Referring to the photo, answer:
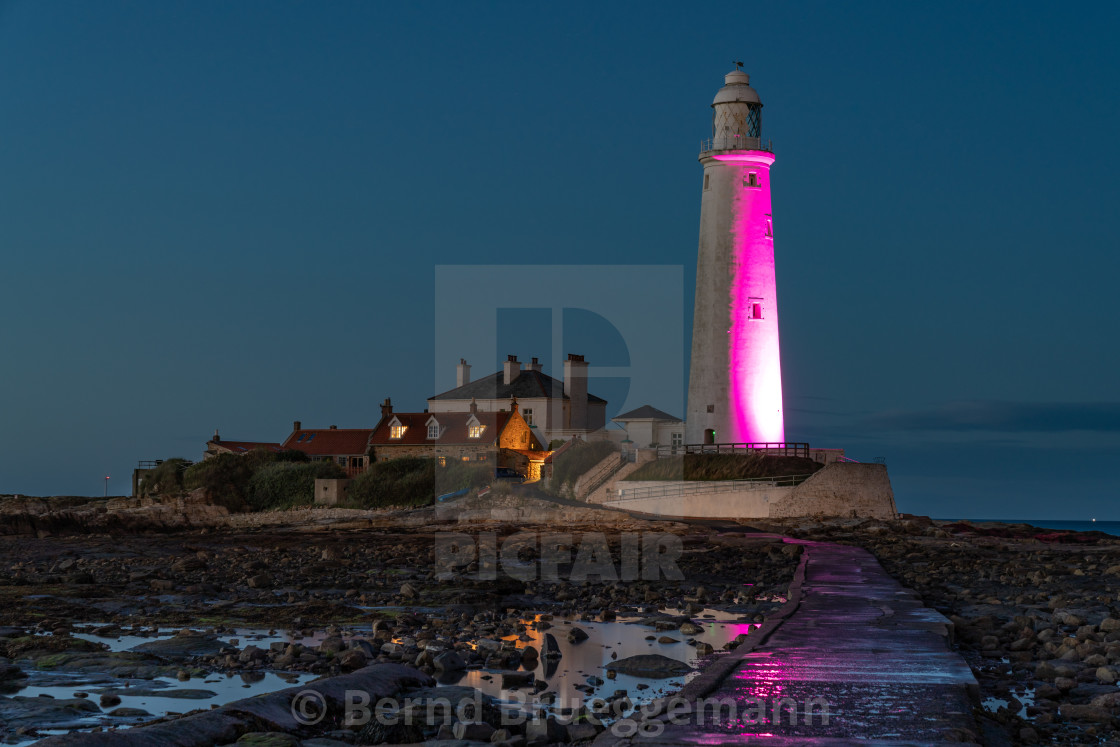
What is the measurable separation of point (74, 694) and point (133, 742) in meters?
2.96

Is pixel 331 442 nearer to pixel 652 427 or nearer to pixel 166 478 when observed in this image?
pixel 166 478

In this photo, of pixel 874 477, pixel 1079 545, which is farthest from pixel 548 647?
pixel 874 477

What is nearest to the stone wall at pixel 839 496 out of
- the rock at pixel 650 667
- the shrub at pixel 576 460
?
the shrub at pixel 576 460

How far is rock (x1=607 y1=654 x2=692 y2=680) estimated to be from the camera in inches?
385

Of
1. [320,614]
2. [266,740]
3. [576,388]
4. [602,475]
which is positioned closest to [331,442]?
[576,388]

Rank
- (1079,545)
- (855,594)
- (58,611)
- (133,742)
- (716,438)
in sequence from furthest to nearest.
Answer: (716,438) < (1079,545) < (58,611) < (855,594) < (133,742)

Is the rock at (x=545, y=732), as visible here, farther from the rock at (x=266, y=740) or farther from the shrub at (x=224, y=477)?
the shrub at (x=224, y=477)

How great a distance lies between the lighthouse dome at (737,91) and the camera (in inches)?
1640

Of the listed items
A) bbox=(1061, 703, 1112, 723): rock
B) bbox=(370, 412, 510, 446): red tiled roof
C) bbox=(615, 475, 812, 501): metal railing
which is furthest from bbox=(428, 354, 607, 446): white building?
bbox=(1061, 703, 1112, 723): rock

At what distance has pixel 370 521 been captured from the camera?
41688mm

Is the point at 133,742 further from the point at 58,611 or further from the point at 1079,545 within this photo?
the point at 1079,545

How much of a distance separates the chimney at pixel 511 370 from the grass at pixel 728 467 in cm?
2244

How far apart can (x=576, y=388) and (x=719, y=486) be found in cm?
2370

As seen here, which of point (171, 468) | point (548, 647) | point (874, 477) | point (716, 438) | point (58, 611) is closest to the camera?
point (548, 647)
